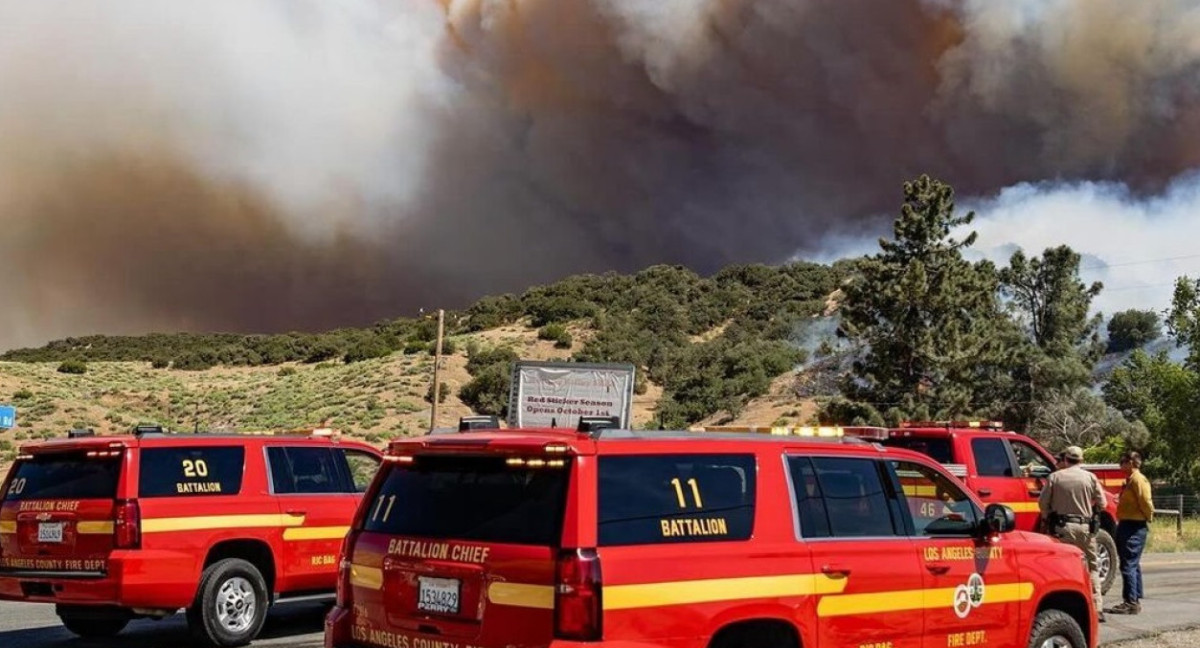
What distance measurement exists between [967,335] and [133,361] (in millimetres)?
62413

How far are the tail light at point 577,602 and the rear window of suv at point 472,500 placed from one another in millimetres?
174

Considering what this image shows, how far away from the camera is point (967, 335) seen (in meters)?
45.8

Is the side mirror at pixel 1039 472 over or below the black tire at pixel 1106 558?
over

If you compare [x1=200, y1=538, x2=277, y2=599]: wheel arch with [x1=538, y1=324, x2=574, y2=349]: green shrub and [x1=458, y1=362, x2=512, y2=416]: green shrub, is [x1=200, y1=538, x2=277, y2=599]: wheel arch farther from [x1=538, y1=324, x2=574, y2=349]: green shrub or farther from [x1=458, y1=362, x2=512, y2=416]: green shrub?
[x1=538, y1=324, x2=574, y2=349]: green shrub

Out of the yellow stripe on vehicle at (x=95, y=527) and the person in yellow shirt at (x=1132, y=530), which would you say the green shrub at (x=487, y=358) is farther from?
the yellow stripe on vehicle at (x=95, y=527)

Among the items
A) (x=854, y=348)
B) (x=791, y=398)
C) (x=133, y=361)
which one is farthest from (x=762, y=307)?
(x=133, y=361)

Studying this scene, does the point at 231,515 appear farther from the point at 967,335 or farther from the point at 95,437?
the point at 967,335

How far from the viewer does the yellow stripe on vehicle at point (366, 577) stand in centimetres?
575

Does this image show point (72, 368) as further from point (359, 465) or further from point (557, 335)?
point (359, 465)

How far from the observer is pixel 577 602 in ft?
16.5

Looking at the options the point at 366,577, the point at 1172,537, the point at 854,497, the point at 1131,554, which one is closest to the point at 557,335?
the point at 1172,537

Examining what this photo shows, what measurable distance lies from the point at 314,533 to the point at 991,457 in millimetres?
8002

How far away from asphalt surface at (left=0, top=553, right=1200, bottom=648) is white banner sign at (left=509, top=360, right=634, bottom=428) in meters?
9.13

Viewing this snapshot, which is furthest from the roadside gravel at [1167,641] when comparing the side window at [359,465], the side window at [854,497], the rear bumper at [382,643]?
the rear bumper at [382,643]
